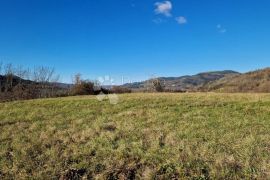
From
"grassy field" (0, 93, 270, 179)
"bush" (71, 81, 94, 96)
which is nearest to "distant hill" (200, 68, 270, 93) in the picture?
"bush" (71, 81, 94, 96)

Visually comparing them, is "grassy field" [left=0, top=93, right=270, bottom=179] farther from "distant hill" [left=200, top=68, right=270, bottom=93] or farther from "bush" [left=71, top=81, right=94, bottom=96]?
"distant hill" [left=200, top=68, right=270, bottom=93]

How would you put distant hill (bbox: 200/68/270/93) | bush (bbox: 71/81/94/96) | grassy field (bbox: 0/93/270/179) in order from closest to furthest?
grassy field (bbox: 0/93/270/179), bush (bbox: 71/81/94/96), distant hill (bbox: 200/68/270/93)

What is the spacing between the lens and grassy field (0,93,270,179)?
917 cm

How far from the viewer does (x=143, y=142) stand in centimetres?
1163

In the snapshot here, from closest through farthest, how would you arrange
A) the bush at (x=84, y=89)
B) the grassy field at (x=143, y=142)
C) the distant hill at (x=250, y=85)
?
the grassy field at (x=143, y=142), the bush at (x=84, y=89), the distant hill at (x=250, y=85)

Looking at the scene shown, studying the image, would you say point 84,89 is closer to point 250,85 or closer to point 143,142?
point 143,142

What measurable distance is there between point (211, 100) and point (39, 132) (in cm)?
1070

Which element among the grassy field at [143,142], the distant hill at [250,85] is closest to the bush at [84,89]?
the grassy field at [143,142]

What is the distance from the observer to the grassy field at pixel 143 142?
30.1 feet

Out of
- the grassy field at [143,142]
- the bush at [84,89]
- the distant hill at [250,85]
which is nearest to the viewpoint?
the grassy field at [143,142]

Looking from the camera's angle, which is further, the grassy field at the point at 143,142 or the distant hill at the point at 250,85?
the distant hill at the point at 250,85

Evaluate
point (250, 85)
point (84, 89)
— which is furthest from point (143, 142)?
point (250, 85)

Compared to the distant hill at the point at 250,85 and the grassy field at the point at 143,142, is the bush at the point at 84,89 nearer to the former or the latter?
the grassy field at the point at 143,142

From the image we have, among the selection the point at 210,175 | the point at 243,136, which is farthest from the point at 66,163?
the point at 243,136
